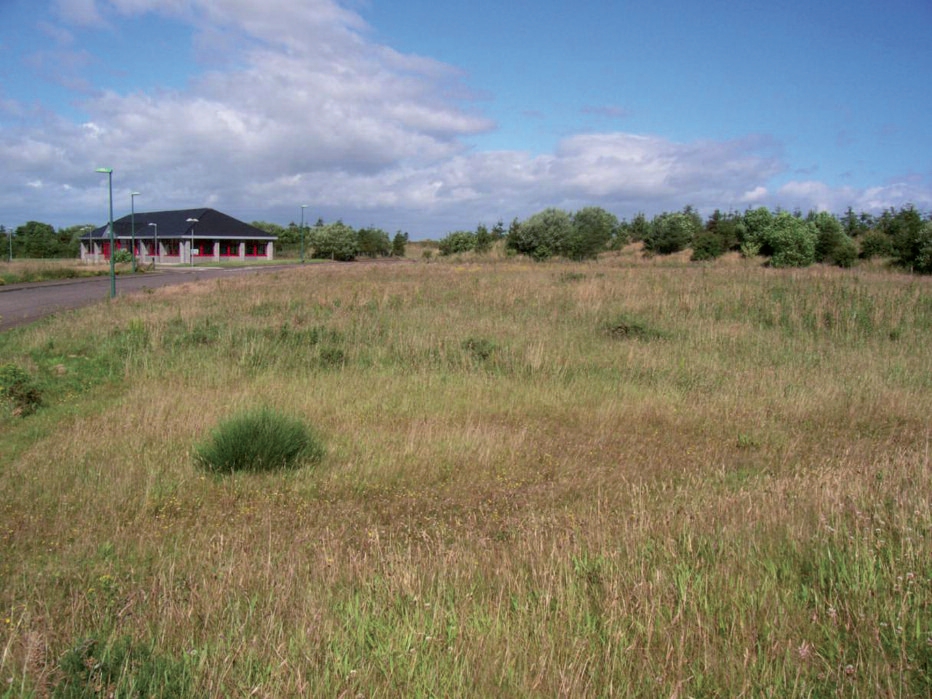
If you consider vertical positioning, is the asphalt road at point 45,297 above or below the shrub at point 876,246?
below

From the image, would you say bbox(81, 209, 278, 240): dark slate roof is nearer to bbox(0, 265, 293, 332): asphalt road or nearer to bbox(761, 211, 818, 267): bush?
bbox(0, 265, 293, 332): asphalt road

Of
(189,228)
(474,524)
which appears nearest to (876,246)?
(474,524)

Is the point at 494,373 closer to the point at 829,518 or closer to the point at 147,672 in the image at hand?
the point at 829,518

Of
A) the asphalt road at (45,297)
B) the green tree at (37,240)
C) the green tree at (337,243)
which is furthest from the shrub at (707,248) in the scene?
the green tree at (37,240)

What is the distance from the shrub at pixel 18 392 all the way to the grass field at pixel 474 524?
211 millimetres

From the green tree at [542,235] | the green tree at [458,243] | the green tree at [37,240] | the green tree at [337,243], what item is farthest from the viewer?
the green tree at [37,240]

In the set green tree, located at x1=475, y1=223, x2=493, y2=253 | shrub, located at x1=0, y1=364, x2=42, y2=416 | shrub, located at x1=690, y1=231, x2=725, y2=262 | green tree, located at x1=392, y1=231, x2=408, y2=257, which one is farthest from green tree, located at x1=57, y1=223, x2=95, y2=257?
shrub, located at x1=0, y1=364, x2=42, y2=416

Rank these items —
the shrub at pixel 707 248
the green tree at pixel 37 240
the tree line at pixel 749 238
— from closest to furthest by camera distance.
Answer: the tree line at pixel 749 238, the shrub at pixel 707 248, the green tree at pixel 37 240

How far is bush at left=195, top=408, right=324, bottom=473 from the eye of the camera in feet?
20.7

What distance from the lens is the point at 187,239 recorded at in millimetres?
67562

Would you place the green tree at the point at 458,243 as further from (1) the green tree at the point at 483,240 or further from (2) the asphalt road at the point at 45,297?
(2) the asphalt road at the point at 45,297

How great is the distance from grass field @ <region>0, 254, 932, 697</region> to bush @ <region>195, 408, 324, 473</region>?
31 centimetres

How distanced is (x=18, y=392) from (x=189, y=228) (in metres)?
64.7

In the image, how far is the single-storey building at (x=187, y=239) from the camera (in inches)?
2650
